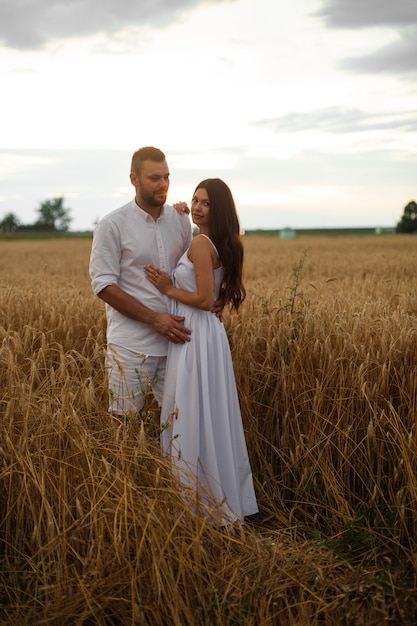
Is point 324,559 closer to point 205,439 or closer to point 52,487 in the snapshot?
point 205,439

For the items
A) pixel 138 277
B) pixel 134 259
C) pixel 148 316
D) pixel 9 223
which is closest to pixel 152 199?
pixel 134 259

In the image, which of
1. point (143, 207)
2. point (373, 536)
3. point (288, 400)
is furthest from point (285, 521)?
point (143, 207)

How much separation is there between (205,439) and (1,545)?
1201 millimetres

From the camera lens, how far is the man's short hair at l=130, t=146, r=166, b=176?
3.42 metres

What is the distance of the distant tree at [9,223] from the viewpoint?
9969cm

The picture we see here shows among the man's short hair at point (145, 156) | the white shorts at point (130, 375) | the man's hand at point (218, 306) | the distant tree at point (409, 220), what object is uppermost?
the distant tree at point (409, 220)

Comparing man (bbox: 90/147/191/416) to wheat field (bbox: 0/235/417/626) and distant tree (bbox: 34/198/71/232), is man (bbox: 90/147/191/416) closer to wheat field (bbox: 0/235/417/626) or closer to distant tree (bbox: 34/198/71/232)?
wheat field (bbox: 0/235/417/626)

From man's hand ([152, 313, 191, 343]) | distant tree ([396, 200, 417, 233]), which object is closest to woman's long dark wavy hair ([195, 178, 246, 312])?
man's hand ([152, 313, 191, 343])

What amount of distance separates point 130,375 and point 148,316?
14.8 inches

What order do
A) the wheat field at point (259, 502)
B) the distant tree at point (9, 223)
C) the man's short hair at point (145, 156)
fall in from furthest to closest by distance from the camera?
the distant tree at point (9, 223)
the man's short hair at point (145, 156)
the wheat field at point (259, 502)

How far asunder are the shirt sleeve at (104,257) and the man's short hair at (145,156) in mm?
374

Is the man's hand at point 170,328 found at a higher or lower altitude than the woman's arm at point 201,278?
lower

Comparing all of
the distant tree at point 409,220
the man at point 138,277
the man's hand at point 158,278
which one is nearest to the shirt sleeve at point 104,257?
the man at point 138,277

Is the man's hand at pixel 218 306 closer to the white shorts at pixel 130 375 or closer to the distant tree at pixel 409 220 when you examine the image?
the white shorts at pixel 130 375
